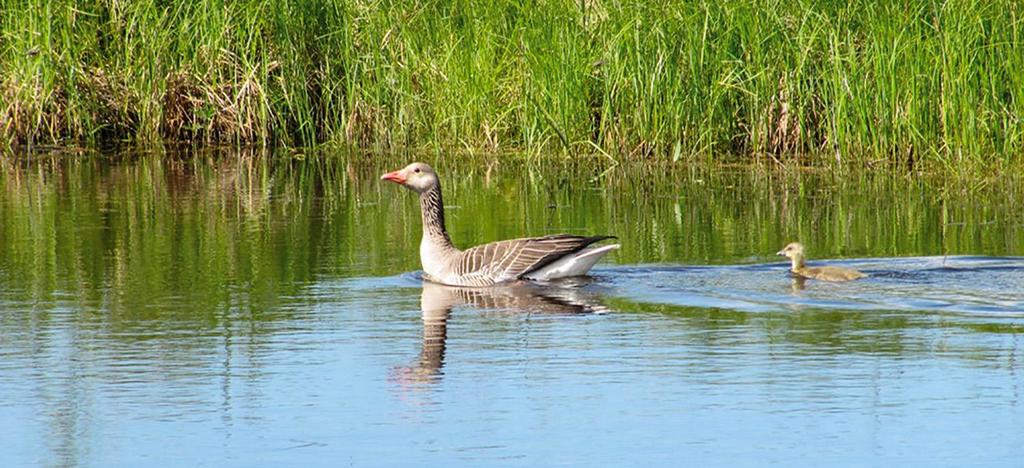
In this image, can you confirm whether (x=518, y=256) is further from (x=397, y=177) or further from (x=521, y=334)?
(x=521, y=334)

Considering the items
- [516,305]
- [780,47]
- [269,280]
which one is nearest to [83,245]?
[269,280]

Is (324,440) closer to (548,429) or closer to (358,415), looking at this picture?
(358,415)

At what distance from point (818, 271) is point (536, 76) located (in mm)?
6934

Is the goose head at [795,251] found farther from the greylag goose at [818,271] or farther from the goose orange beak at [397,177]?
the goose orange beak at [397,177]

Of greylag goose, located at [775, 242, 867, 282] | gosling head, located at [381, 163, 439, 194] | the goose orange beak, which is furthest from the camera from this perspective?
gosling head, located at [381, 163, 439, 194]

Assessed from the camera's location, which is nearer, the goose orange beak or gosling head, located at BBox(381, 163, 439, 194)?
the goose orange beak

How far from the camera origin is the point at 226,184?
15.8 m

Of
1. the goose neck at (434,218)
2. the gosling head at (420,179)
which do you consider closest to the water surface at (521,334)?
the goose neck at (434,218)

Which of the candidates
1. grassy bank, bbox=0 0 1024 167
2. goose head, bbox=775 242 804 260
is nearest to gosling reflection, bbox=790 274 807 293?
goose head, bbox=775 242 804 260

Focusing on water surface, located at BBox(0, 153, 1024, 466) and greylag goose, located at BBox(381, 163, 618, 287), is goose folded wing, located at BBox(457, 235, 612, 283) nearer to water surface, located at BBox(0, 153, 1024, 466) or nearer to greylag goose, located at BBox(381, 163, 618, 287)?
greylag goose, located at BBox(381, 163, 618, 287)

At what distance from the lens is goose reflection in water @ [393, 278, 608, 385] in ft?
27.8

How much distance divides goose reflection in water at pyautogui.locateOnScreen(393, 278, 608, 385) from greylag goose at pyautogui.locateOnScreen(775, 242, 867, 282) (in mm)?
1222

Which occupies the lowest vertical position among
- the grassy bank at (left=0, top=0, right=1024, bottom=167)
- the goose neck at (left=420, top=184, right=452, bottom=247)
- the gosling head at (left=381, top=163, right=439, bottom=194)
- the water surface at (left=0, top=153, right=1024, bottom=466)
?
the water surface at (left=0, top=153, right=1024, bottom=466)

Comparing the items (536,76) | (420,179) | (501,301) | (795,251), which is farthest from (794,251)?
(536,76)
